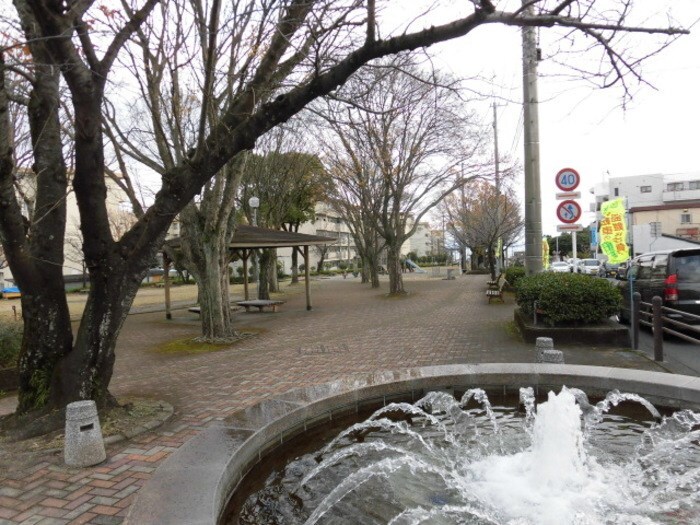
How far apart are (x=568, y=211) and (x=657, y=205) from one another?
52380 millimetres

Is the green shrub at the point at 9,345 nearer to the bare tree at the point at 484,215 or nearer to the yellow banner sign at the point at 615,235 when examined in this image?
the yellow banner sign at the point at 615,235

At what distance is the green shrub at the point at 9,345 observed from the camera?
24.3ft

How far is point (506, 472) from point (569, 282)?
6183 mm

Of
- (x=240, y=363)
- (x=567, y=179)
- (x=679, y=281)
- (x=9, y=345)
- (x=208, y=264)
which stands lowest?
(x=240, y=363)

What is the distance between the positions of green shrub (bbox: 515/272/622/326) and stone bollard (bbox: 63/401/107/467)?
24.9 ft

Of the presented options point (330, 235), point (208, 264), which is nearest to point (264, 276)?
point (208, 264)

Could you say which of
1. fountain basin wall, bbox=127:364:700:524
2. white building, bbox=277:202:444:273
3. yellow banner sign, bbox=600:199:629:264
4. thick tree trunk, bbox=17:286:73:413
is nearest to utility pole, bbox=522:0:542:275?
yellow banner sign, bbox=600:199:629:264

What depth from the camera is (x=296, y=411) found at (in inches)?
181

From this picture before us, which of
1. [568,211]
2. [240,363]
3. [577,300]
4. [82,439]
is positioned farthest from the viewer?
[568,211]

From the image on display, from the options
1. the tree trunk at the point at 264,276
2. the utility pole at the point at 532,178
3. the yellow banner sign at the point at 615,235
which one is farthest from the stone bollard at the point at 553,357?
the tree trunk at the point at 264,276

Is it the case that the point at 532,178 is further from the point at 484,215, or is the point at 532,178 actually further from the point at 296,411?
the point at 484,215

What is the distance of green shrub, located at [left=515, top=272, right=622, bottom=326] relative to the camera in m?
8.93

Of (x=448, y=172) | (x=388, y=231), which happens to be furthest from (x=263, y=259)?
(x=448, y=172)

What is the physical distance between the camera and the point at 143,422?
5309 mm
